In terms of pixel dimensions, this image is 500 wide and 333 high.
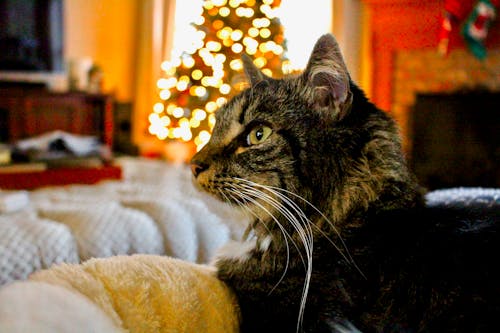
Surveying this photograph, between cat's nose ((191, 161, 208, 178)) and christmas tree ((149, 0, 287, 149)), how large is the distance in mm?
2166

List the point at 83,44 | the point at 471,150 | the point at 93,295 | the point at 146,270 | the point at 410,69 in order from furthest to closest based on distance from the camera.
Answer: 1. the point at 83,44
2. the point at 410,69
3. the point at 471,150
4. the point at 146,270
5. the point at 93,295

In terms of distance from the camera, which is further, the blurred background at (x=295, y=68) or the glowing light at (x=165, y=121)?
the glowing light at (x=165, y=121)

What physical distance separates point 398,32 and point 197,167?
9.72ft

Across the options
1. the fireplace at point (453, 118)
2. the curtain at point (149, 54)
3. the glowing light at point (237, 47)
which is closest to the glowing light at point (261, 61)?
the glowing light at point (237, 47)

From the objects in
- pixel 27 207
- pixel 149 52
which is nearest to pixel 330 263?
pixel 27 207

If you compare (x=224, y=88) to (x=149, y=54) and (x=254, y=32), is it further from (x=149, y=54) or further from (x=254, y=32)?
(x=149, y=54)

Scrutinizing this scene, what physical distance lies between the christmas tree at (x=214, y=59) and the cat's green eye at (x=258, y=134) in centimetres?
222

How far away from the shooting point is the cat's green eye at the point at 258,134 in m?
0.76

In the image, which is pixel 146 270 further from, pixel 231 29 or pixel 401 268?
pixel 231 29

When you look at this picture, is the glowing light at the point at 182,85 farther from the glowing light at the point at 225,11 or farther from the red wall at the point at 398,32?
the red wall at the point at 398,32

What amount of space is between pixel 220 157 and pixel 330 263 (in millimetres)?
266

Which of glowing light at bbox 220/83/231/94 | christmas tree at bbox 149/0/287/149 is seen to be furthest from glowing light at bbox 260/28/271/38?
glowing light at bbox 220/83/231/94

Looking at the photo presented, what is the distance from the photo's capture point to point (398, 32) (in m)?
3.36

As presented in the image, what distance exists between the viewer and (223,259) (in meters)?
0.80
